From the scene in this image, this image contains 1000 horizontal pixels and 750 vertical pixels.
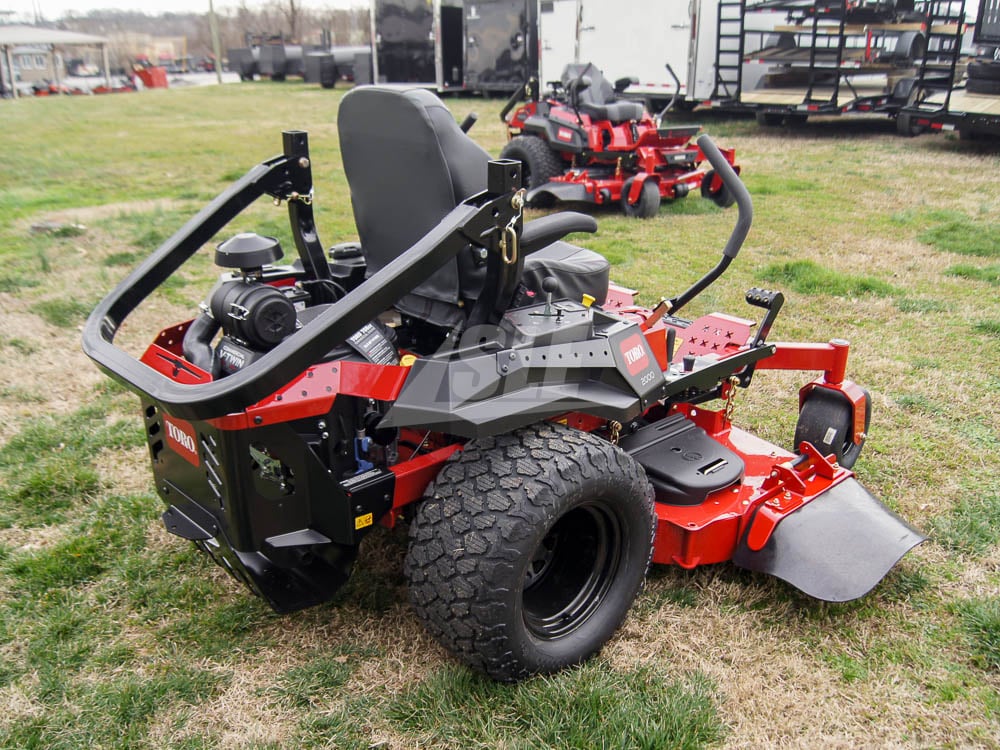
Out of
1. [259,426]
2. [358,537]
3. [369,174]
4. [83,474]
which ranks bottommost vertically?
[83,474]

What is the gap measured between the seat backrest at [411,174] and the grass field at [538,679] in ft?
3.45

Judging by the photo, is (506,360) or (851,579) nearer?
(506,360)

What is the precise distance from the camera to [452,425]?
2.34 meters

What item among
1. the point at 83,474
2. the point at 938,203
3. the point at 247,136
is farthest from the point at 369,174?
the point at 247,136

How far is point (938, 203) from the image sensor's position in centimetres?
909

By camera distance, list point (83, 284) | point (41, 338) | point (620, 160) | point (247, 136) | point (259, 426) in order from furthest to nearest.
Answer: point (247, 136) → point (620, 160) → point (83, 284) → point (41, 338) → point (259, 426)

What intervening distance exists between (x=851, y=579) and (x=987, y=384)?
2420 millimetres

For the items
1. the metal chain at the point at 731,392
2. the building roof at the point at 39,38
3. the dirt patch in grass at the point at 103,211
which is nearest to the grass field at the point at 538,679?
the metal chain at the point at 731,392

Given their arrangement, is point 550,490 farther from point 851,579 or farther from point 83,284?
point 83,284

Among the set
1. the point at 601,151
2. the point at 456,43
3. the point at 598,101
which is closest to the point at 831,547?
the point at 601,151

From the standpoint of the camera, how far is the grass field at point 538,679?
2.45 metres

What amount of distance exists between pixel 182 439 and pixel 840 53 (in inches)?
505

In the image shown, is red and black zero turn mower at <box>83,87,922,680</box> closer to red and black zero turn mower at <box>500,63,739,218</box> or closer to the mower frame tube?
the mower frame tube

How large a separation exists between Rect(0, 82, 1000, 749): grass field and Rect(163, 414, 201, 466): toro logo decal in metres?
0.66
